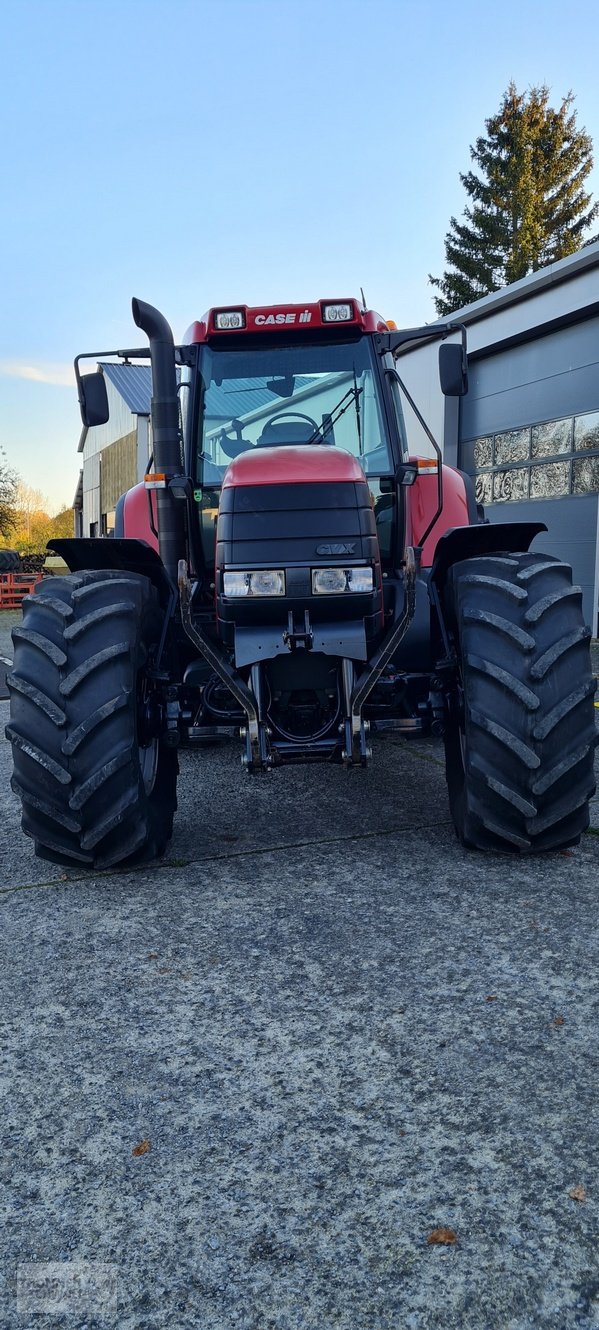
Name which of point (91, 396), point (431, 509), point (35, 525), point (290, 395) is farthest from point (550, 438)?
point (35, 525)

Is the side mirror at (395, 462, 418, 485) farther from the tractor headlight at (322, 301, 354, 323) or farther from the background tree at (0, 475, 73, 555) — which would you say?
the background tree at (0, 475, 73, 555)

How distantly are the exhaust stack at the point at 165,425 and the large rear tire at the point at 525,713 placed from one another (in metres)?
1.40

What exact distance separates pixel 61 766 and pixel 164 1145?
5.20 feet

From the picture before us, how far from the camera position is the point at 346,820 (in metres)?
4.46

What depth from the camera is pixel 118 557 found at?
4352 mm

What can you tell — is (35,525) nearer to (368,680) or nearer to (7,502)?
(7,502)

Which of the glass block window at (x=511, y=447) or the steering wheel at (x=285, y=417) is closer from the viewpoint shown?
the steering wheel at (x=285, y=417)

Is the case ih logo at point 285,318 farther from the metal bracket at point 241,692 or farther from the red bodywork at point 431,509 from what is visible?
the metal bracket at point 241,692

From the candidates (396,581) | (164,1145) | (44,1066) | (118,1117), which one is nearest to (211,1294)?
(164,1145)

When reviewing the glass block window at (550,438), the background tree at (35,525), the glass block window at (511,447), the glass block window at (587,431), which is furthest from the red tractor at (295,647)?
the background tree at (35,525)

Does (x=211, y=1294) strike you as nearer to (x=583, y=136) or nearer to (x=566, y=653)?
(x=566, y=653)

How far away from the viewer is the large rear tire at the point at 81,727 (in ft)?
11.3

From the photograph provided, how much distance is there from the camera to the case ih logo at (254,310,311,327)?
453 cm

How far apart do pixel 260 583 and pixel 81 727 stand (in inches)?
32.4
